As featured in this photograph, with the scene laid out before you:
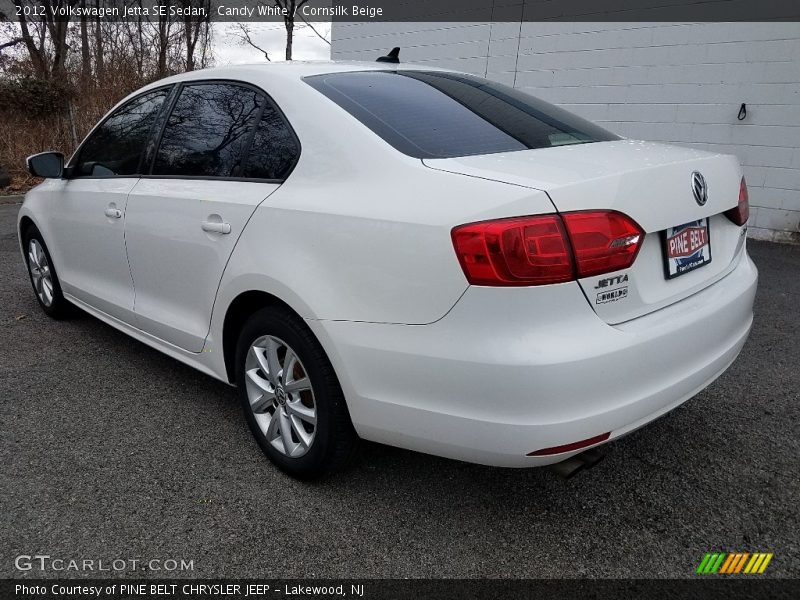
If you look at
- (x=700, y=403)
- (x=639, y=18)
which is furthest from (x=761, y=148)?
(x=700, y=403)

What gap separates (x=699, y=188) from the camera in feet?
7.06

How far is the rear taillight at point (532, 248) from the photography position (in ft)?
5.76

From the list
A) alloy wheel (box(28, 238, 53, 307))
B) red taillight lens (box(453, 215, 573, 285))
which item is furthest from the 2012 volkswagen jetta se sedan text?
alloy wheel (box(28, 238, 53, 307))

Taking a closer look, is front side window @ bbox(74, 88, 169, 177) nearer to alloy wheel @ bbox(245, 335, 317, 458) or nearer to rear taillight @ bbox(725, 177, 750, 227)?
alloy wheel @ bbox(245, 335, 317, 458)

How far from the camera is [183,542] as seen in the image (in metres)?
2.17

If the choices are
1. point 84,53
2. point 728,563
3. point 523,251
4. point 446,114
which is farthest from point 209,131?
point 84,53

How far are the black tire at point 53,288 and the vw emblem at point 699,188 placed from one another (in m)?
3.84

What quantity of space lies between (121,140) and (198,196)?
43.7 inches

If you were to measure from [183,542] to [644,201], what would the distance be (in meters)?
1.89

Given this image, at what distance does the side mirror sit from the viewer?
382 centimetres

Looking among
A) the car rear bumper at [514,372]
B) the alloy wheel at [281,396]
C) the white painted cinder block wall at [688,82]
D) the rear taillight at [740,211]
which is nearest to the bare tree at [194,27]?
the white painted cinder block wall at [688,82]

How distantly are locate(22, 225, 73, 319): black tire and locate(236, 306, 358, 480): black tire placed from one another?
7.95ft

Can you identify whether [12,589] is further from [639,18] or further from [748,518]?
[639,18]
